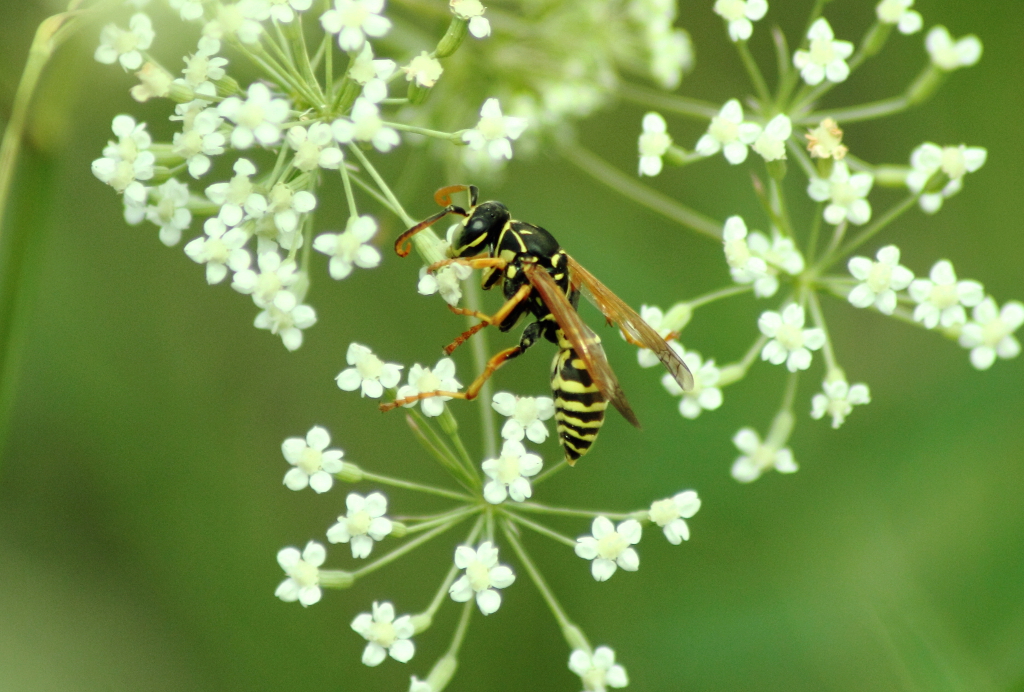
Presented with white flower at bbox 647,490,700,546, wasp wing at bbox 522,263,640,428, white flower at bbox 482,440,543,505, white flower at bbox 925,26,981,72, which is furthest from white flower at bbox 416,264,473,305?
white flower at bbox 925,26,981,72

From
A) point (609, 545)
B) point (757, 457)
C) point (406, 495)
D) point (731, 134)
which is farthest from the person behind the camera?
point (406, 495)

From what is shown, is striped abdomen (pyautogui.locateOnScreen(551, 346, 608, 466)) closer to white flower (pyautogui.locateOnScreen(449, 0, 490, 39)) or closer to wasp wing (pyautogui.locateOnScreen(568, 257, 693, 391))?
wasp wing (pyautogui.locateOnScreen(568, 257, 693, 391))

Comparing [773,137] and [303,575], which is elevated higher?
[773,137]

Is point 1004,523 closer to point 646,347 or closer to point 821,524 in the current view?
point 821,524

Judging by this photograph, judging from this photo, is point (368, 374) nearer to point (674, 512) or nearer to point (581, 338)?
point (581, 338)

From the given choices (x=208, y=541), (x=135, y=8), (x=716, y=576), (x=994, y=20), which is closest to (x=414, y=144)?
(x=135, y=8)

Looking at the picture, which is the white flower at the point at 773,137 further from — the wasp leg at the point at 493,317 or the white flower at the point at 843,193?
the wasp leg at the point at 493,317

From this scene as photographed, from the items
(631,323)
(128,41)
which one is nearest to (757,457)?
(631,323)
